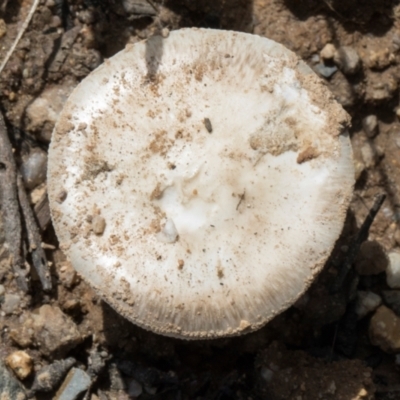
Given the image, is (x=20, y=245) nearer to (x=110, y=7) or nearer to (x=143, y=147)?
(x=143, y=147)

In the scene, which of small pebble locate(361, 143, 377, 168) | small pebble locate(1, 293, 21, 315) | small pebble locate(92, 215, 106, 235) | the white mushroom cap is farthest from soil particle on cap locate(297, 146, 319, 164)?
small pebble locate(1, 293, 21, 315)

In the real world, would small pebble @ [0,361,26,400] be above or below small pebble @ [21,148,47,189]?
below

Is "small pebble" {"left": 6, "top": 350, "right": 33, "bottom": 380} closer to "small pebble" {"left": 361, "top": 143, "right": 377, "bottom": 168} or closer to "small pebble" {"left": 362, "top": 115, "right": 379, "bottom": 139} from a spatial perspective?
"small pebble" {"left": 361, "top": 143, "right": 377, "bottom": 168}

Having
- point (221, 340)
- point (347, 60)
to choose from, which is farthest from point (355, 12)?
point (221, 340)

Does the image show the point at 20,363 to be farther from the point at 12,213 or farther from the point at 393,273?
the point at 393,273

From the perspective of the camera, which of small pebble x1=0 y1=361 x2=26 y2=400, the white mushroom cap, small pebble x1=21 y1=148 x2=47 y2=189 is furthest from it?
small pebble x1=21 y1=148 x2=47 y2=189

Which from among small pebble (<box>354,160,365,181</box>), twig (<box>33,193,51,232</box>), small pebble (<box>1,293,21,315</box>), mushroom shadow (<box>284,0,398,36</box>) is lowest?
small pebble (<box>1,293,21,315</box>)
